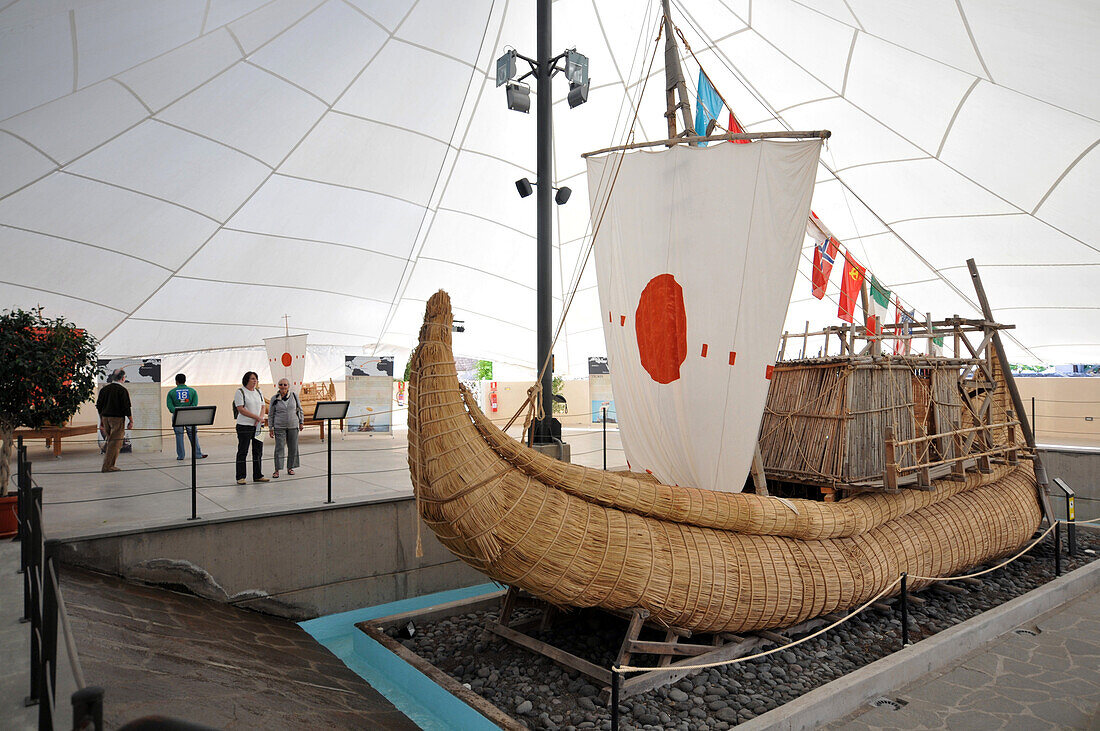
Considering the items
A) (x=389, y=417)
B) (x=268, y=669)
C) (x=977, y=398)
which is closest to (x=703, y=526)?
(x=268, y=669)

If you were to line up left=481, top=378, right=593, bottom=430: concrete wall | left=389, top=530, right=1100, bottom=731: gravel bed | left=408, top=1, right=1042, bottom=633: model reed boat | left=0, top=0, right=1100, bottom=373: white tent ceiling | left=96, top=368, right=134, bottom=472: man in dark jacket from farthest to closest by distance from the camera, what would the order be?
1. left=481, top=378, right=593, bottom=430: concrete wall
2. left=96, top=368, right=134, bottom=472: man in dark jacket
3. left=0, top=0, right=1100, bottom=373: white tent ceiling
4. left=389, top=530, right=1100, bottom=731: gravel bed
5. left=408, top=1, right=1042, bottom=633: model reed boat

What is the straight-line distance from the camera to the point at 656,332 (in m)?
5.70

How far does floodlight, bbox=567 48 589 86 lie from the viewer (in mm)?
8041

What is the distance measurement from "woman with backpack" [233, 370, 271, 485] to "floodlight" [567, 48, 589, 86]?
5.08m

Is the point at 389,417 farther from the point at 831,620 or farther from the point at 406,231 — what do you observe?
the point at 831,620

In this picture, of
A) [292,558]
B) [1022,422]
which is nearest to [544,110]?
[292,558]

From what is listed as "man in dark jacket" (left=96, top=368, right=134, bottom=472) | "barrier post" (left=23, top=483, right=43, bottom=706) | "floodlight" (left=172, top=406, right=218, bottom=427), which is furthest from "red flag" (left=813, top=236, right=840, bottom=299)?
"man in dark jacket" (left=96, top=368, right=134, bottom=472)

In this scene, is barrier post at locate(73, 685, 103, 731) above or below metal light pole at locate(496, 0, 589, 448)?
below

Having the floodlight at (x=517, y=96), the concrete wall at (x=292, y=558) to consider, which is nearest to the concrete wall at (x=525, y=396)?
the floodlight at (x=517, y=96)

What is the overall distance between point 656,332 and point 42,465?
8.46 m

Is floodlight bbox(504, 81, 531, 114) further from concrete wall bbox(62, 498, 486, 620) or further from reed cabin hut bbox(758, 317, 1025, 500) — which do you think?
concrete wall bbox(62, 498, 486, 620)

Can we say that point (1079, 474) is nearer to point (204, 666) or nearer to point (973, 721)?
point (973, 721)

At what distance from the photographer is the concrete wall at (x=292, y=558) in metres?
5.03

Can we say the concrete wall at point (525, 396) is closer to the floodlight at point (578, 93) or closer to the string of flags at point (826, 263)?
the string of flags at point (826, 263)
